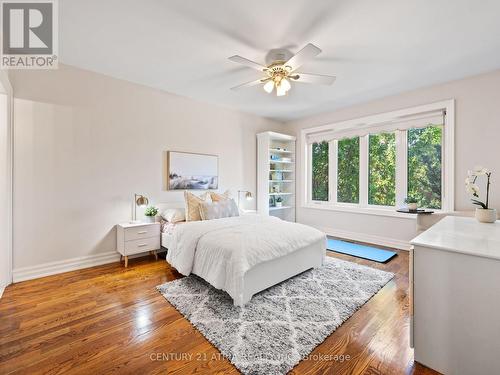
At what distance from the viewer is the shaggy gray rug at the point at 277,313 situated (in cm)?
156

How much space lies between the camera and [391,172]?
420cm

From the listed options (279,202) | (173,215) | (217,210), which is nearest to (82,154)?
(173,215)

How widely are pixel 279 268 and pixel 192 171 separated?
245 cm

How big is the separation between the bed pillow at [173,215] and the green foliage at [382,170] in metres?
3.57

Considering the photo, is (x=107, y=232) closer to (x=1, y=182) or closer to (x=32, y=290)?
(x=32, y=290)

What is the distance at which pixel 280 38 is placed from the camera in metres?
2.32

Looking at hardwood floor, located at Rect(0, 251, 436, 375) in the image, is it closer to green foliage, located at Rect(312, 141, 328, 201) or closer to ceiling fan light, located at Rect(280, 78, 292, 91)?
ceiling fan light, located at Rect(280, 78, 292, 91)

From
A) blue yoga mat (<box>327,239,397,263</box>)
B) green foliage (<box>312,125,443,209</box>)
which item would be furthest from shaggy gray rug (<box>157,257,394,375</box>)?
green foliage (<box>312,125,443,209</box>)

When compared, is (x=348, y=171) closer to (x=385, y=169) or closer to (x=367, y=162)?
(x=367, y=162)

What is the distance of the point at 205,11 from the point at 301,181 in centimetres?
403

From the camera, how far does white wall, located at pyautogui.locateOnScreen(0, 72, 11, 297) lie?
2.42m

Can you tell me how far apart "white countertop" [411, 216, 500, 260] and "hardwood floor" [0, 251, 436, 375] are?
0.80 meters

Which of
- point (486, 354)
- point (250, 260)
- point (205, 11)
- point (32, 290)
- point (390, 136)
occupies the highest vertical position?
point (205, 11)

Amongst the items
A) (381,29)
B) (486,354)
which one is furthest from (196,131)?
(486,354)
